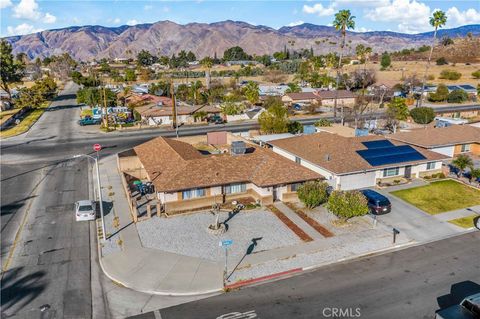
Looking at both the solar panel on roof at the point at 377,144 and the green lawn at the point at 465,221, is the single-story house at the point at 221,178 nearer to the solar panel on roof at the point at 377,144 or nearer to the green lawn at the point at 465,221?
the solar panel on roof at the point at 377,144

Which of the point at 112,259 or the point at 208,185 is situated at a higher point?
the point at 208,185

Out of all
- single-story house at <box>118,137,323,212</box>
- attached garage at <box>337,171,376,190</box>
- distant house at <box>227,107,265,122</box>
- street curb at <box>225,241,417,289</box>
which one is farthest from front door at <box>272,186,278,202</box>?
distant house at <box>227,107,265,122</box>

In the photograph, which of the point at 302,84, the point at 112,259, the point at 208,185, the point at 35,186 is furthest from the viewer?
the point at 302,84

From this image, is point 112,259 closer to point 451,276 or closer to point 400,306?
point 400,306

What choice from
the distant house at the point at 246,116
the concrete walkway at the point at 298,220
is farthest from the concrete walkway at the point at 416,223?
the distant house at the point at 246,116

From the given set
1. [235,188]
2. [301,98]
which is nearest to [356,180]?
[235,188]

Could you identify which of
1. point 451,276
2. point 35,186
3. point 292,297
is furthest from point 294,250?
point 35,186
